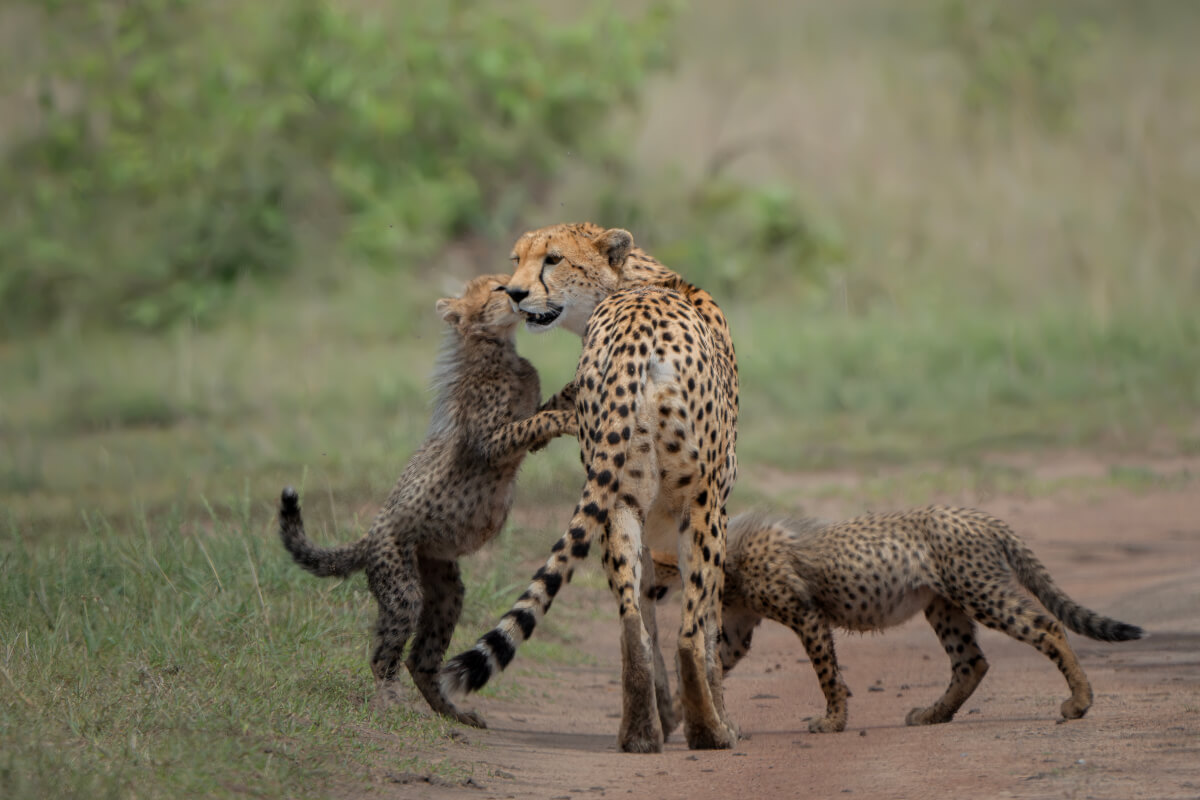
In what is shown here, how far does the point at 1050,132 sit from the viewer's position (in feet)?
46.8

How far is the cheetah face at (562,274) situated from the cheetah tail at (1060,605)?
155cm

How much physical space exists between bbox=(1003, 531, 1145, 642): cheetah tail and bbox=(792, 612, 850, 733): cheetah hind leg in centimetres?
65

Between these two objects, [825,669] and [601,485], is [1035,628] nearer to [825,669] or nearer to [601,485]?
[825,669]

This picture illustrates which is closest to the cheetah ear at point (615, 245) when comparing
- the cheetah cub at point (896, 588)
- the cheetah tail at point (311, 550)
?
the cheetah cub at point (896, 588)

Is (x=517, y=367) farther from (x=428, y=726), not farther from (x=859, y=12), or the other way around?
(x=859, y=12)

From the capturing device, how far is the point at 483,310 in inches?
207

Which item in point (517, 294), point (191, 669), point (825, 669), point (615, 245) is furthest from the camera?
point (615, 245)

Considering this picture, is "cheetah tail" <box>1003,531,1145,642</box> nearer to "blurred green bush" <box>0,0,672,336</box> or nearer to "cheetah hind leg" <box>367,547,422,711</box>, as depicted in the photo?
"cheetah hind leg" <box>367,547,422,711</box>

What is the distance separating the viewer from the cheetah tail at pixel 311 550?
4.61 metres

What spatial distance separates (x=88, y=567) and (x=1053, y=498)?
5.31m

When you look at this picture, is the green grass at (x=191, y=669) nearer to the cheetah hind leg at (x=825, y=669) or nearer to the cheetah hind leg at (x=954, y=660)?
the cheetah hind leg at (x=825, y=669)

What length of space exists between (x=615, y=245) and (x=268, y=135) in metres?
8.99

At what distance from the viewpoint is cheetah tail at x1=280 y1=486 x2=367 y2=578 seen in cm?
461

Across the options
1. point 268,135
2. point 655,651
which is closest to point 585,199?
point 268,135
